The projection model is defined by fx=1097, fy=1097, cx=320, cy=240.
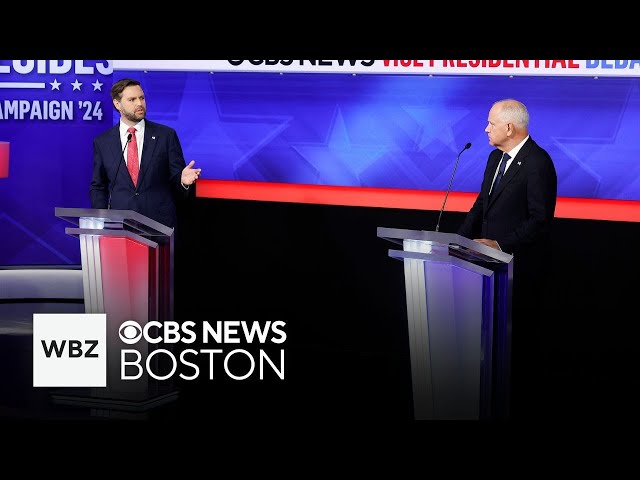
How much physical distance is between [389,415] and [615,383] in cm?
140

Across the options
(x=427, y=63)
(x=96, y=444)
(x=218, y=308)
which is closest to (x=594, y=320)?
(x=427, y=63)

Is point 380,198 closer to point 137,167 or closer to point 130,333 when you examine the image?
point 137,167

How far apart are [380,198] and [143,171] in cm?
136

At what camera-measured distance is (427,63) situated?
6133 mm

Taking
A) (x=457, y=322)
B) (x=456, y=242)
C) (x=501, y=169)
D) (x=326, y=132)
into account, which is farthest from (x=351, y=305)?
(x=456, y=242)

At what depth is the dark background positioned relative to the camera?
17.5 ft

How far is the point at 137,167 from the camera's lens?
220 inches

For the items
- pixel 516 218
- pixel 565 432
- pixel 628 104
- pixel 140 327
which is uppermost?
pixel 628 104

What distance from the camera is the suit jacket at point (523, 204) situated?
454 centimetres

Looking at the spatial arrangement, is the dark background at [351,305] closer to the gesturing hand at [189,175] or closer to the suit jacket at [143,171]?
the suit jacket at [143,171]

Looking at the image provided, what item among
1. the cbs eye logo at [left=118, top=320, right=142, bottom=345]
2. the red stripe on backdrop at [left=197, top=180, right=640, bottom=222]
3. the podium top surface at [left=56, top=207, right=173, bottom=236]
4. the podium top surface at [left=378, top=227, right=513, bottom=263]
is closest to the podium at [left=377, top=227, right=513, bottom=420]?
the podium top surface at [left=378, top=227, right=513, bottom=263]

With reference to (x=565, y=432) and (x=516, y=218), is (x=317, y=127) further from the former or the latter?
(x=565, y=432)
